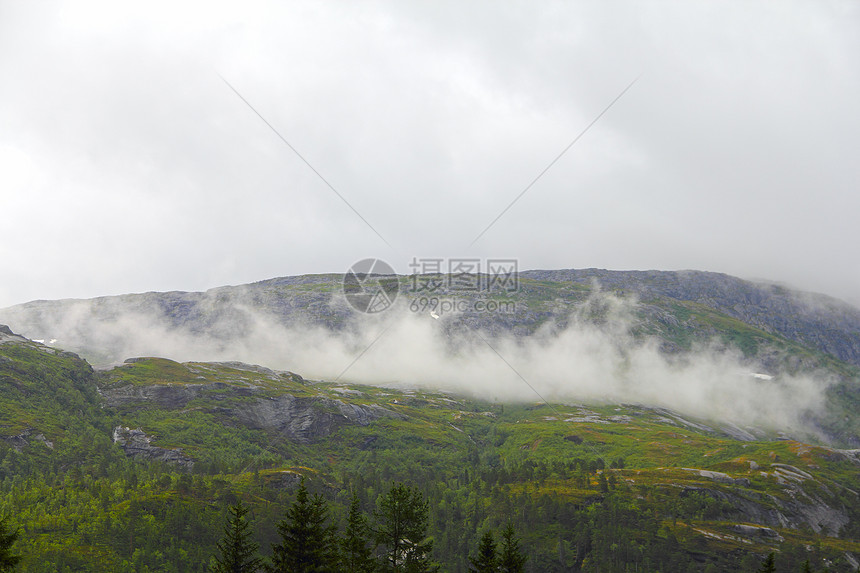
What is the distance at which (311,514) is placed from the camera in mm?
67938

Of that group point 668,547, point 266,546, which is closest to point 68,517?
point 266,546

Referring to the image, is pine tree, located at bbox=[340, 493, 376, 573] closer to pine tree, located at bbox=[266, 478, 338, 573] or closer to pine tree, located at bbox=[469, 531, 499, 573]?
pine tree, located at bbox=[266, 478, 338, 573]

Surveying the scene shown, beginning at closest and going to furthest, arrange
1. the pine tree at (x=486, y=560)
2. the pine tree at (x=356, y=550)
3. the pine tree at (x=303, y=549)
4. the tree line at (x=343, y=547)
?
the pine tree at (x=303, y=549), the tree line at (x=343, y=547), the pine tree at (x=486, y=560), the pine tree at (x=356, y=550)

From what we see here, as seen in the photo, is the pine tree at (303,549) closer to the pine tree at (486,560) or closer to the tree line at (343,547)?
the tree line at (343,547)

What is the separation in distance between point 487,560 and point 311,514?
22.3 meters

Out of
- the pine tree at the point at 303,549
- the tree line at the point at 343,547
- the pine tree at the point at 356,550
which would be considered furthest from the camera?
the pine tree at the point at 356,550

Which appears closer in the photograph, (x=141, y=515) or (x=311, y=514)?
(x=311, y=514)

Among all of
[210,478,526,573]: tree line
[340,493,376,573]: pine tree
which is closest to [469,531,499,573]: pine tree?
[210,478,526,573]: tree line

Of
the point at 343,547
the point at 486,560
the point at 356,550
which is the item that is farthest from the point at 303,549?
the point at 486,560

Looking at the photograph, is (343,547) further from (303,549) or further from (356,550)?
(303,549)

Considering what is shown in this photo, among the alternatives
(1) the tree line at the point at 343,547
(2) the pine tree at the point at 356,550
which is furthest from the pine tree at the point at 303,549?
(2) the pine tree at the point at 356,550

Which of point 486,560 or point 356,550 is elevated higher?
point 486,560

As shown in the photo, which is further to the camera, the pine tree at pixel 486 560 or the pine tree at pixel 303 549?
the pine tree at pixel 486 560

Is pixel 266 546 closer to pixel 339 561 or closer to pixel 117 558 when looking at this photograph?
pixel 117 558
